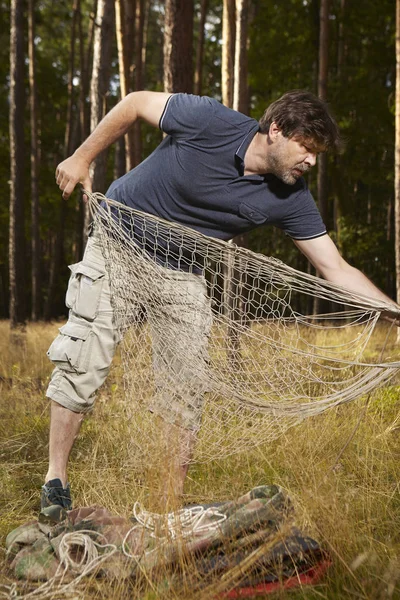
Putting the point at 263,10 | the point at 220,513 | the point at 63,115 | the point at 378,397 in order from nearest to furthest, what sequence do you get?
the point at 220,513 → the point at 378,397 → the point at 263,10 → the point at 63,115

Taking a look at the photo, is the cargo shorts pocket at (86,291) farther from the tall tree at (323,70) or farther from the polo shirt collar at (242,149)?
the tall tree at (323,70)

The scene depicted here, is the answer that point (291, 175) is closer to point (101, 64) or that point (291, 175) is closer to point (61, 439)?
point (61, 439)

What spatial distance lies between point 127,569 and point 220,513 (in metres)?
0.49

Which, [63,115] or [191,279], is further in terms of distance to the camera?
[63,115]

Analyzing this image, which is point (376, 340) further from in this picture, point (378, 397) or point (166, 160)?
point (166, 160)

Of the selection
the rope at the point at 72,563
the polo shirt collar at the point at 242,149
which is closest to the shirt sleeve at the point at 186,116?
the polo shirt collar at the point at 242,149

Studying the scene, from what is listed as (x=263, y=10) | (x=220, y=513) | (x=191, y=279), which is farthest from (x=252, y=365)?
(x=263, y=10)

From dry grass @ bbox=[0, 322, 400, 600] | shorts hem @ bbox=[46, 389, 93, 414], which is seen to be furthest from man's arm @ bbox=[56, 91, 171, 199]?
dry grass @ bbox=[0, 322, 400, 600]

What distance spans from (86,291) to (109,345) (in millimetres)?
270

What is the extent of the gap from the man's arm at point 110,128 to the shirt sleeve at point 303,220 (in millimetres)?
774

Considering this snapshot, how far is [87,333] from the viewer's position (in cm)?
317

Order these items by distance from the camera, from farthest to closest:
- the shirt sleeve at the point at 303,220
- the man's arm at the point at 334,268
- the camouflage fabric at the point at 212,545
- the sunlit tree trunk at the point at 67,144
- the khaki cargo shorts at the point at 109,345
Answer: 1. the sunlit tree trunk at the point at 67,144
2. the shirt sleeve at the point at 303,220
3. the man's arm at the point at 334,268
4. the khaki cargo shorts at the point at 109,345
5. the camouflage fabric at the point at 212,545

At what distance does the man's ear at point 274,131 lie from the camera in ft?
10.1

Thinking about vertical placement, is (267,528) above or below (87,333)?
below
